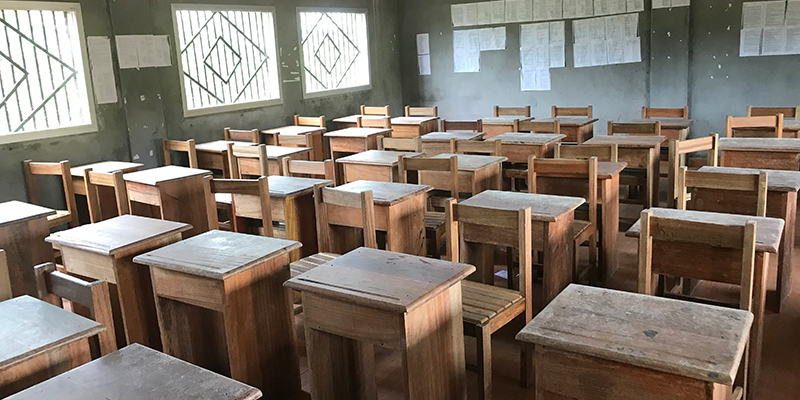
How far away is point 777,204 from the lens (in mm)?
3248

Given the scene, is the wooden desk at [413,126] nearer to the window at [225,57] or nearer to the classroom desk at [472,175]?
the window at [225,57]

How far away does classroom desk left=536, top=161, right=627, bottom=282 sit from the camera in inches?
145

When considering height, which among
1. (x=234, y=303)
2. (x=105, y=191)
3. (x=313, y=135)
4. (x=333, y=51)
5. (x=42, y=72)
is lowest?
(x=234, y=303)

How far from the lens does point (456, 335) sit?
2174mm

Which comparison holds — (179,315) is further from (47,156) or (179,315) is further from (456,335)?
(47,156)

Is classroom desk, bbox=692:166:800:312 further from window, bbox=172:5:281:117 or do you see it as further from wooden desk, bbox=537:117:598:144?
window, bbox=172:5:281:117

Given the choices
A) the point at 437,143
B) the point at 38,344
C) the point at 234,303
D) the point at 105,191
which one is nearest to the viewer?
the point at 38,344

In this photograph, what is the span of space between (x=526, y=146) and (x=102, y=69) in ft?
12.2

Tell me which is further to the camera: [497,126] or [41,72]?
[497,126]

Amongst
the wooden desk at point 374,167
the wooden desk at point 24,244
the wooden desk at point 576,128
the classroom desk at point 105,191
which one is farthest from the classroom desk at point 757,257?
the classroom desk at point 105,191

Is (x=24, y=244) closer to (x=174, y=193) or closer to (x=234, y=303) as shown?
(x=174, y=193)

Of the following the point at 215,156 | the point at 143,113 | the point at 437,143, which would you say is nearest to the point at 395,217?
the point at 437,143

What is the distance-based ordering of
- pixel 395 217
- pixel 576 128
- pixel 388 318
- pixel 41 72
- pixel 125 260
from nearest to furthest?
pixel 388 318
pixel 125 260
pixel 395 217
pixel 41 72
pixel 576 128

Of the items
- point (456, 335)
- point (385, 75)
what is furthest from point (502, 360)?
point (385, 75)
